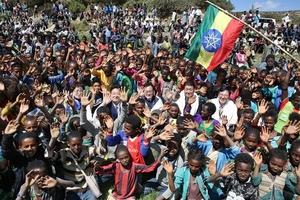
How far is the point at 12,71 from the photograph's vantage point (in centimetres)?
575

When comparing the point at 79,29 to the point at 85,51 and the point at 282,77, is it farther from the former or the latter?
the point at 282,77

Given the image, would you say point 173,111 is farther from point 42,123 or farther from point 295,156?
point 42,123

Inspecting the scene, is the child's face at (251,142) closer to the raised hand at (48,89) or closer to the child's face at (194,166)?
the child's face at (194,166)

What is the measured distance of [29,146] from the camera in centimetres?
306

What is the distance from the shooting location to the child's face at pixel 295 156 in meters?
3.25

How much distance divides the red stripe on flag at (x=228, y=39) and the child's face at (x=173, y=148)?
8.55ft

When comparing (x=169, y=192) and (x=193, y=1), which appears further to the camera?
(x=193, y=1)

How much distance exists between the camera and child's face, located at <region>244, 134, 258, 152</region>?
3572mm

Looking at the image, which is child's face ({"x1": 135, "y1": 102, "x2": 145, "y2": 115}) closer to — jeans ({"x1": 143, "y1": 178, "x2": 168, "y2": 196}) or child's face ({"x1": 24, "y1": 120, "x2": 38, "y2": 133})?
jeans ({"x1": 143, "y1": 178, "x2": 168, "y2": 196})

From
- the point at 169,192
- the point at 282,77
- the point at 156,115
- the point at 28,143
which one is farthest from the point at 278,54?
the point at 28,143

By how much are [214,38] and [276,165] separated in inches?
127

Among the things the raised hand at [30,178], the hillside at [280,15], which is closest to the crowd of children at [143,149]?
the raised hand at [30,178]

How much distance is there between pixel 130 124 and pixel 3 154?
155cm

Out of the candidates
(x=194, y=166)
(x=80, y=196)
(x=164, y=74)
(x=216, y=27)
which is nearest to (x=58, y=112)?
(x=80, y=196)
